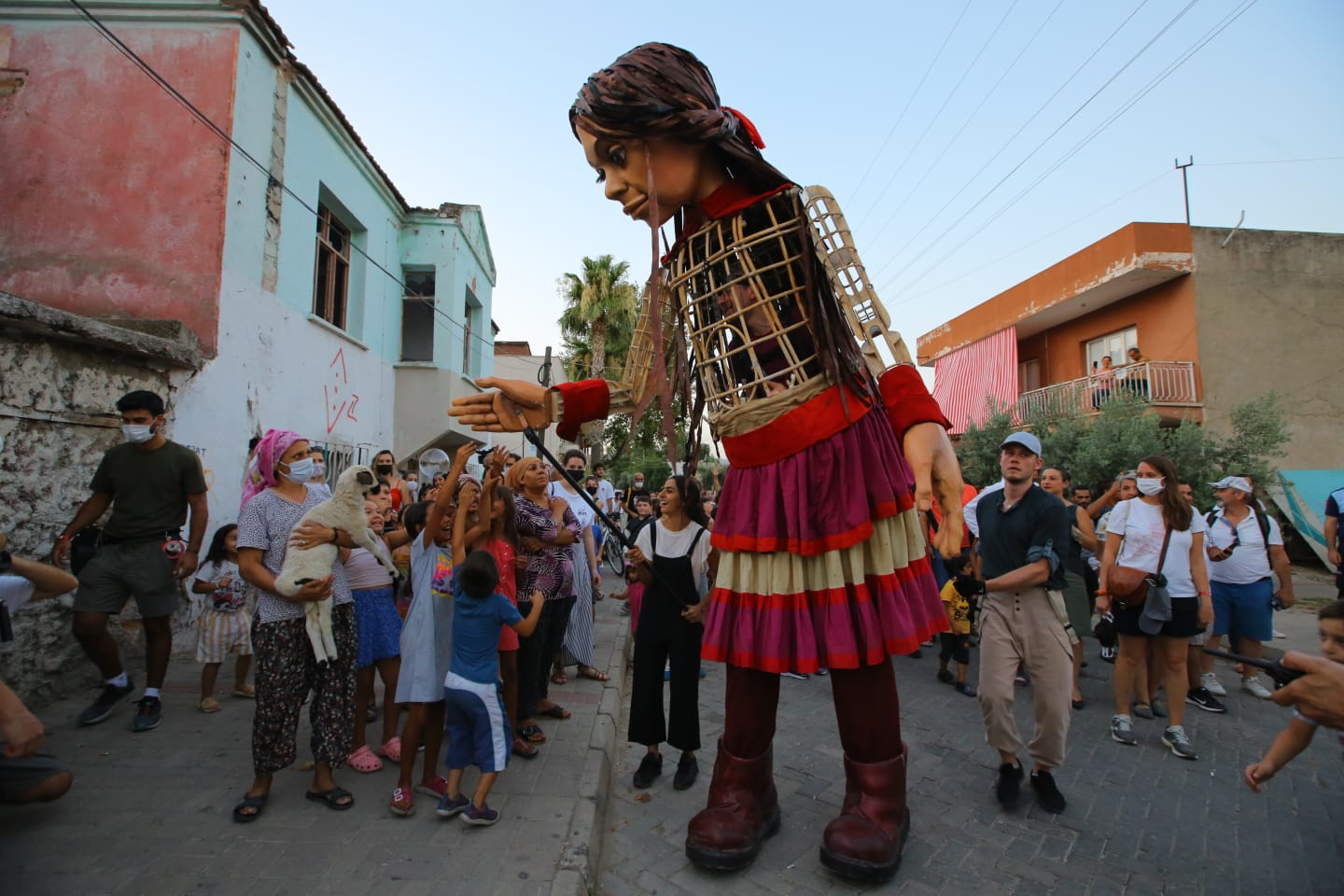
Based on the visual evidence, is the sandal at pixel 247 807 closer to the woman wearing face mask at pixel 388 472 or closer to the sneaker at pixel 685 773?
the sneaker at pixel 685 773

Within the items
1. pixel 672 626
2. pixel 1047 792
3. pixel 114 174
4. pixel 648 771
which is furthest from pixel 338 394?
pixel 1047 792

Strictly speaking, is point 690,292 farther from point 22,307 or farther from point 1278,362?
point 1278,362

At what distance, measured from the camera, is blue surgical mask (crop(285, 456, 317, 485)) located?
3443 millimetres

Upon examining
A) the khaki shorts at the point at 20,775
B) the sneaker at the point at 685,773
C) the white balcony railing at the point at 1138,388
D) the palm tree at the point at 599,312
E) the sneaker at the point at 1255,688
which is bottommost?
the sneaker at the point at 1255,688

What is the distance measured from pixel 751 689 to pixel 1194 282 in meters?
15.1

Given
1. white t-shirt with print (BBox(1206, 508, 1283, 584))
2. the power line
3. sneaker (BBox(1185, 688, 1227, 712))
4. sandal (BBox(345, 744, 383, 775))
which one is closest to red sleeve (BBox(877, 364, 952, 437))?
sandal (BBox(345, 744, 383, 775))

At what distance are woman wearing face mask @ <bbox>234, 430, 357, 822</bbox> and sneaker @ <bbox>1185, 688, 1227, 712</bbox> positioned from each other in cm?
559

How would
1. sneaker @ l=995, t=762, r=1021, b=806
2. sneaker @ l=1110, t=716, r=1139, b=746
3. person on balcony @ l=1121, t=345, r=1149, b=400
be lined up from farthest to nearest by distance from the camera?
person on balcony @ l=1121, t=345, r=1149, b=400
sneaker @ l=1110, t=716, r=1139, b=746
sneaker @ l=995, t=762, r=1021, b=806

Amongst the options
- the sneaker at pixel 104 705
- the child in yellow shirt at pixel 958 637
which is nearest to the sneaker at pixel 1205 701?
the child in yellow shirt at pixel 958 637

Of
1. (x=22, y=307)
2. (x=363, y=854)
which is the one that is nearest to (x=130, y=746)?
(x=363, y=854)

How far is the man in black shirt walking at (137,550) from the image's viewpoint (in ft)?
13.0

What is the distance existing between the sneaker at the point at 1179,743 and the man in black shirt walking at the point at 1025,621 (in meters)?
1.18

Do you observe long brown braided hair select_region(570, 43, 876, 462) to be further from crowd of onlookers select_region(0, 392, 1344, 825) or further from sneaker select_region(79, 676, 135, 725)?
sneaker select_region(79, 676, 135, 725)

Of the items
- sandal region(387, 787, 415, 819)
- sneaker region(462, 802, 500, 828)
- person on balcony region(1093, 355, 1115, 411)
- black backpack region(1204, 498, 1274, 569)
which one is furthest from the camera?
person on balcony region(1093, 355, 1115, 411)
